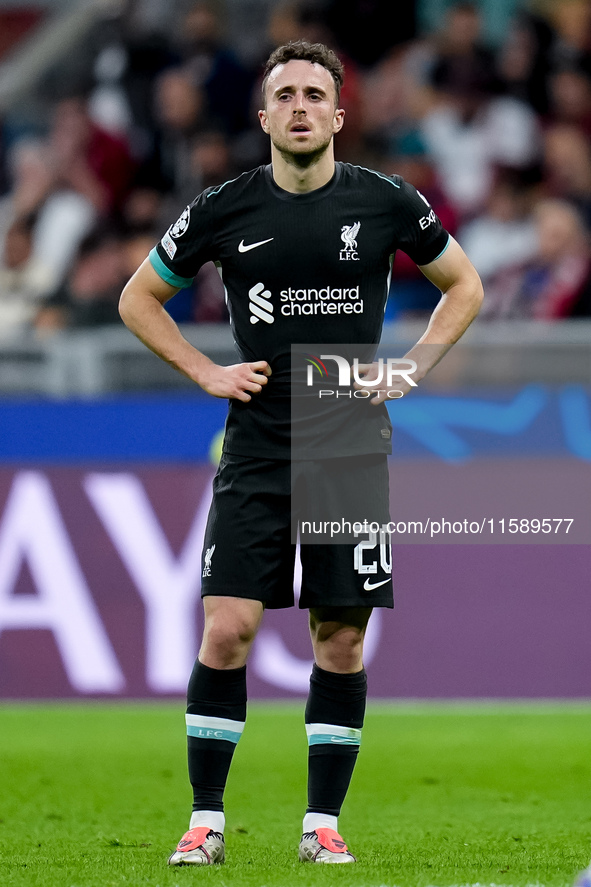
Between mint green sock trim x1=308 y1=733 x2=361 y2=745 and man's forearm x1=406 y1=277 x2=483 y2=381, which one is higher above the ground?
man's forearm x1=406 y1=277 x2=483 y2=381

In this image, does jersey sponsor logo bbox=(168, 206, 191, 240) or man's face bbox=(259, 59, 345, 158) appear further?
jersey sponsor logo bbox=(168, 206, 191, 240)

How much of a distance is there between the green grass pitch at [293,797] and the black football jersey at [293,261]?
3.87 ft

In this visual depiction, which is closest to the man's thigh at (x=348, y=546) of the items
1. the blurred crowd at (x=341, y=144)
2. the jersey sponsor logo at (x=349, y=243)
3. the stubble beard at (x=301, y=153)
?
the jersey sponsor logo at (x=349, y=243)

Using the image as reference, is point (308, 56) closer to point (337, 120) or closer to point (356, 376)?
point (337, 120)

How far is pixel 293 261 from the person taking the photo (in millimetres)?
3930

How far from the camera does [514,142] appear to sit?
31.7 ft

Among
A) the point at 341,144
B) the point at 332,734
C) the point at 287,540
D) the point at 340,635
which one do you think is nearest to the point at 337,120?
the point at 287,540

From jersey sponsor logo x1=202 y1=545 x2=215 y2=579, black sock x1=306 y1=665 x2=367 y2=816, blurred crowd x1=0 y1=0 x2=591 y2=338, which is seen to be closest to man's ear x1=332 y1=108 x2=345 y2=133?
jersey sponsor logo x1=202 y1=545 x2=215 y2=579

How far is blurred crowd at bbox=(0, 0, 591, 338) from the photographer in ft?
→ 28.7

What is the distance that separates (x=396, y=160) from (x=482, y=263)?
131cm

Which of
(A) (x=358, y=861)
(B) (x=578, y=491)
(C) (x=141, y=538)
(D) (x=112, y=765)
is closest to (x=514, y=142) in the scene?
(B) (x=578, y=491)

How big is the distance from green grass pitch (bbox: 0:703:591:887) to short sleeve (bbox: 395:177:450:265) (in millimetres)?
1734

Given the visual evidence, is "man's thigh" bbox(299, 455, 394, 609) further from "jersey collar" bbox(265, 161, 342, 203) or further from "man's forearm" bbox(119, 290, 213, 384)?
"jersey collar" bbox(265, 161, 342, 203)

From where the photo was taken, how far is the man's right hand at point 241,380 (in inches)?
155
